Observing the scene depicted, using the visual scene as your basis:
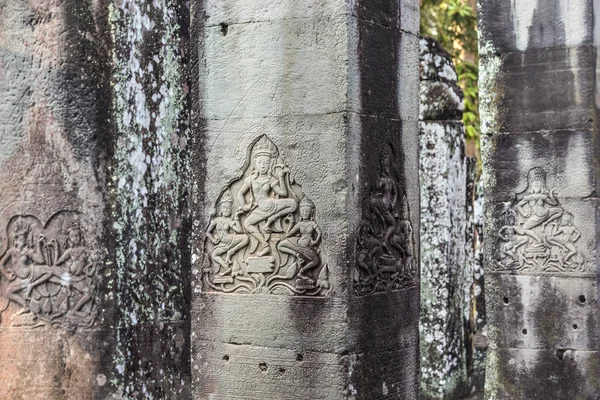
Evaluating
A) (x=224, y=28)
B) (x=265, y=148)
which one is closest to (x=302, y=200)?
(x=265, y=148)

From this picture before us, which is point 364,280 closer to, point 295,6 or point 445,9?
point 295,6

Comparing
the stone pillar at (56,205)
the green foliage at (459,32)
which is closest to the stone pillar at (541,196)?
the stone pillar at (56,205)

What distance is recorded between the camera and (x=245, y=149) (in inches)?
234

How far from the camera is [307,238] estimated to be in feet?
18.9

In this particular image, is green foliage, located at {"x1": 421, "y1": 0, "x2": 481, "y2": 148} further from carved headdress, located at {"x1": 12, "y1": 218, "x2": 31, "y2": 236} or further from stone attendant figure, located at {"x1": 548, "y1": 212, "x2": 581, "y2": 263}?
carved headdress, located at {"x1": 12, "y1": 218, "x2": 31, "y2": 236}

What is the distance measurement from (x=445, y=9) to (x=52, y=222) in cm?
1371

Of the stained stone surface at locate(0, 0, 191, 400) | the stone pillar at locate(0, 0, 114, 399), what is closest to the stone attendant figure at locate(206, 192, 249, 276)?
the stained stone surface at locate(0, 0, 191, 400)

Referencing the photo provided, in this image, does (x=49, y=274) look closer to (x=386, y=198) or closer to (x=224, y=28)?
(x=224, y=28)

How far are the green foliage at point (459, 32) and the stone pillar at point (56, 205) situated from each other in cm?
1291

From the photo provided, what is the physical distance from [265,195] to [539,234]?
4760 mm

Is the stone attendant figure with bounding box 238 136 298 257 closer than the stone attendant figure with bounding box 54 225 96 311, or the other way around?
the stone attendant figure with bounding box 54 225 96 311

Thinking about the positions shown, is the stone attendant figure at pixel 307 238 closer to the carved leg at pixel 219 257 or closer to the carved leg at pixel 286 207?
the carved leg at pixel 286 207

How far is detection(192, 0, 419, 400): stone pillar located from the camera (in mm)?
5703

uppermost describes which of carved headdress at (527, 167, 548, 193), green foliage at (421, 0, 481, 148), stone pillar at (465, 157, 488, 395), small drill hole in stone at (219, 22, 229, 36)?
green foliage at (421, 0, 481, 148)
